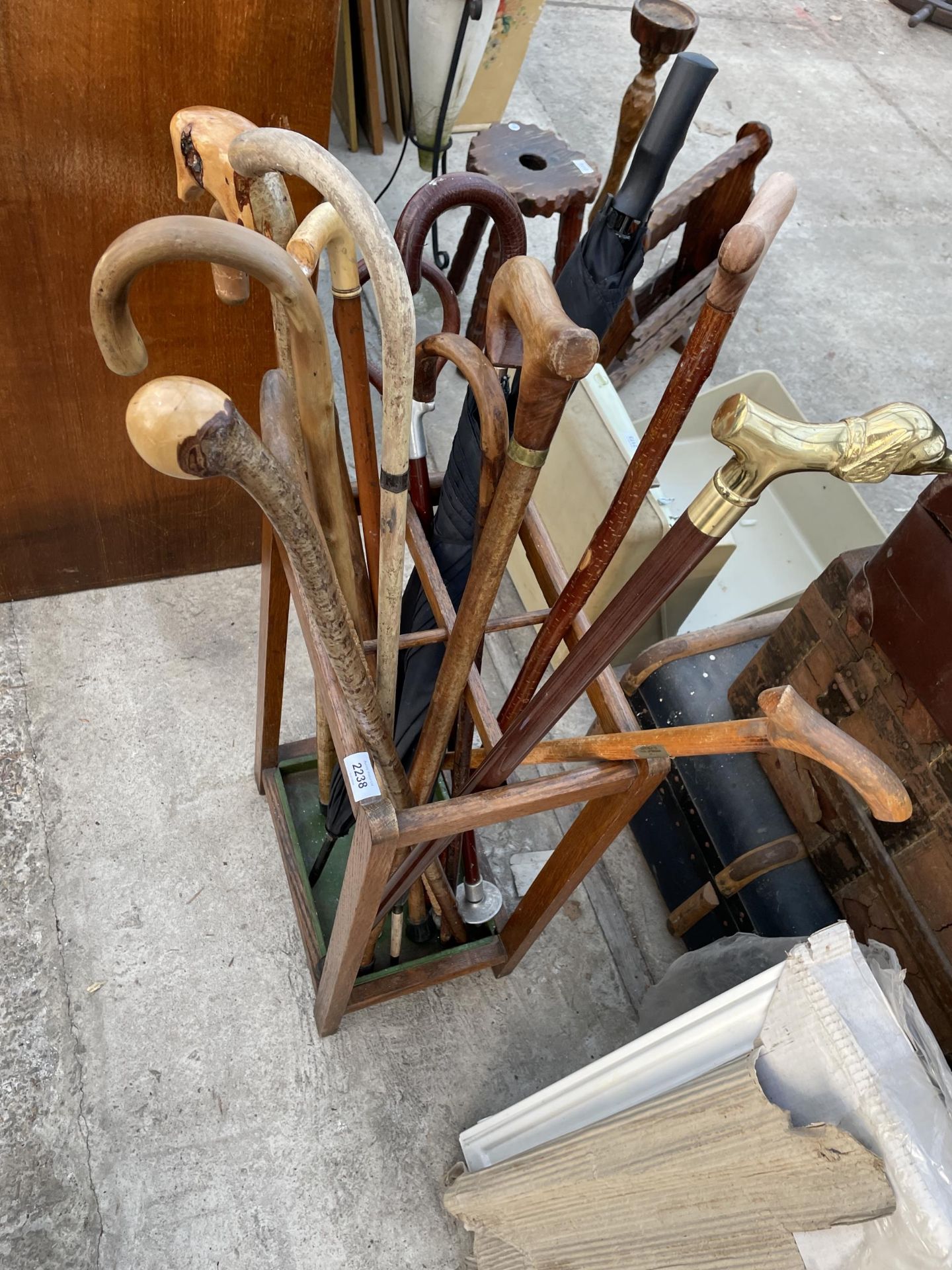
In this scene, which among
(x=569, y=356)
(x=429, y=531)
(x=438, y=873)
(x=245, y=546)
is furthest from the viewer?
(x=245, y=546)

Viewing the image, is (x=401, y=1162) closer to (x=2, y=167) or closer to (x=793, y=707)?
(x=793, y=707)

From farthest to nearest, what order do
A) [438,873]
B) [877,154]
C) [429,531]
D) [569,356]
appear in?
[877,154]
[438,873]
[429,531]
[569,356]

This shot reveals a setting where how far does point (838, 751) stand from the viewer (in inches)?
25.5

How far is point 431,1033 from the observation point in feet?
4.77

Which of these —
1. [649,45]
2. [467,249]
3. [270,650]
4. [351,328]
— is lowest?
[270,650]

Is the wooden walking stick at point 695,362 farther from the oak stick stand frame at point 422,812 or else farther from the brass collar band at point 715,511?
the oak stick stand frame at point 422,812

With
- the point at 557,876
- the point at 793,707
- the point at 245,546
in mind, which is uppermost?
the point at 793,707

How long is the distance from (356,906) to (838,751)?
572mm

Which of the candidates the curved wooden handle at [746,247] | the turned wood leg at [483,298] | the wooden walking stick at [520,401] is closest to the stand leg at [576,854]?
the wooden walking stick at [520,401]

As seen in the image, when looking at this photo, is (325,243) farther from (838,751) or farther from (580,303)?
(838,751)

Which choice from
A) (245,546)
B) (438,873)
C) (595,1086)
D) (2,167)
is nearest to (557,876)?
(438,873)

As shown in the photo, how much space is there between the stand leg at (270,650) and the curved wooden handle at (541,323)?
54cm

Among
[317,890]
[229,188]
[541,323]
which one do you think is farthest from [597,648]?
[317,890]

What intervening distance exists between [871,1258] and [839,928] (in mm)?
225
